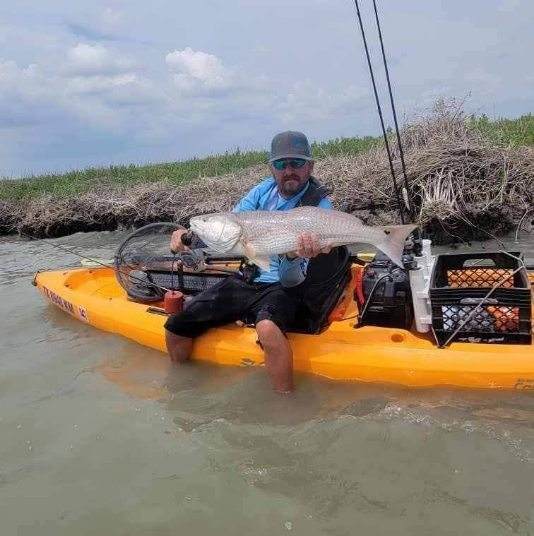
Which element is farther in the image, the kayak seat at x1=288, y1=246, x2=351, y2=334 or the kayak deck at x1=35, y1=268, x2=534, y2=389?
the kayak seat at x1=288, y1=246, x2=351, y2=334

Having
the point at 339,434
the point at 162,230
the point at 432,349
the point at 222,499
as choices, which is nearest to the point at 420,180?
the point at 162,230

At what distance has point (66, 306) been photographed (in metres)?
6.63

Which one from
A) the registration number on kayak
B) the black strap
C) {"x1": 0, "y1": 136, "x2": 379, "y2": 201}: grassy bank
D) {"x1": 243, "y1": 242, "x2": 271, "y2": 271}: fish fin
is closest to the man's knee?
{"x1": 243, "y1": 242, "x2": 271, "y2": 271}: fish fin

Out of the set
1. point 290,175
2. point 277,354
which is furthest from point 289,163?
point 277,354

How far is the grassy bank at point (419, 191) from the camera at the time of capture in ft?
33.7

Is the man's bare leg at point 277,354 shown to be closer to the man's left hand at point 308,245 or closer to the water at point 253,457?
the water at point 253,457

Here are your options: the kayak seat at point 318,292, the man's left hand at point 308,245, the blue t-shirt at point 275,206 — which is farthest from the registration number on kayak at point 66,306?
the man's left hand at point 308,245

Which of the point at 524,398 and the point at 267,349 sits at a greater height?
the point at 267,349

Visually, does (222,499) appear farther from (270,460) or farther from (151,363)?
(151,363)

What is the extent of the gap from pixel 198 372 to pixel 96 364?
1175 mm

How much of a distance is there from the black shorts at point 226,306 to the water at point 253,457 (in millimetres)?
389

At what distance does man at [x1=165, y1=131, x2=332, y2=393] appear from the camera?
4.18 meters

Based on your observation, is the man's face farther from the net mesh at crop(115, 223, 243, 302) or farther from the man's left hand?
the net mesh at crop(115, 223, 243, 302)

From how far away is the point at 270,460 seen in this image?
3.46 m
